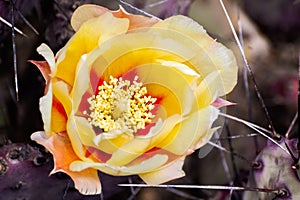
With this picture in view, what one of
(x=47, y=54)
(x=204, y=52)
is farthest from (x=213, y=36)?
(x=47, y=54)

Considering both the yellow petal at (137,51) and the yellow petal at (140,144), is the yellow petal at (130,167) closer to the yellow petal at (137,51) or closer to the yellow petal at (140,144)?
the yellow petal at (140,144)

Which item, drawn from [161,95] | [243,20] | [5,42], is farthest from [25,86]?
[243,20]

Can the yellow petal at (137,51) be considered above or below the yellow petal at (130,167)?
above

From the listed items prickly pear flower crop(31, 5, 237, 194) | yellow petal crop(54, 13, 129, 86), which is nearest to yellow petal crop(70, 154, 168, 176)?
prickly pear flower crop(31, 5, 237, 194)

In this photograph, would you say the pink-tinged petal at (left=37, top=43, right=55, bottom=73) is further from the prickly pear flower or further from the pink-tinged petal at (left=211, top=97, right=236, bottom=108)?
the pink-tinged petal at (left=211, top=97, right=236, bottom=108)


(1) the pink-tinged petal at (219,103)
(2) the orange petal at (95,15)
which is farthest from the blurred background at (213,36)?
(1) the pink-tinged petal at (219,103)

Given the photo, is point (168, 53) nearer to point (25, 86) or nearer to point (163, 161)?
point (163, 161)

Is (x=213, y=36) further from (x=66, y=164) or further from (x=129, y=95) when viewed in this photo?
(x=66, y=164)
